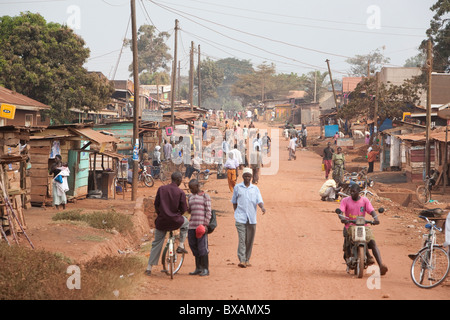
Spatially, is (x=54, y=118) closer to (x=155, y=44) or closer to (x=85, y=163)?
(x=85, y=163)

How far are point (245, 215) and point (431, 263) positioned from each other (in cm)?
326

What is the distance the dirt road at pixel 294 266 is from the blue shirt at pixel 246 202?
91 cm

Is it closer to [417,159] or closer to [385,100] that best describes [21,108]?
[417,159]

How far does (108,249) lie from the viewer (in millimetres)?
13625

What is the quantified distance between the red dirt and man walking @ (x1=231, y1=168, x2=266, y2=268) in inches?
13.7

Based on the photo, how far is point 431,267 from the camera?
9500 millimetres

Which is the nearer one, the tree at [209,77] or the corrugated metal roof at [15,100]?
the corrugated metal roof at [15,100]

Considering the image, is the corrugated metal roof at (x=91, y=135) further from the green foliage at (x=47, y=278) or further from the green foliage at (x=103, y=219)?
the green foliage at (x=47, y=278)

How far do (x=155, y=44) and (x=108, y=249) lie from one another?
102m

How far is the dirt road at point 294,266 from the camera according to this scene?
9.09 m

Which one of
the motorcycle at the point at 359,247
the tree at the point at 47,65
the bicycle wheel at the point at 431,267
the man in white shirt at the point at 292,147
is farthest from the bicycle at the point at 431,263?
the man in white shirt at the point at 292,147

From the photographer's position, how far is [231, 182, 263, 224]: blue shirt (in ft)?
36.3

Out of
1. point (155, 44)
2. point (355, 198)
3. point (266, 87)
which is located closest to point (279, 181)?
point (355, 198)

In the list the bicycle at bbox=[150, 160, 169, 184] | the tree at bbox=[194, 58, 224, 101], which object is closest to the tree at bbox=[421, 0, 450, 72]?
the bicycle at bbox=[150, 160, 169, 184]
